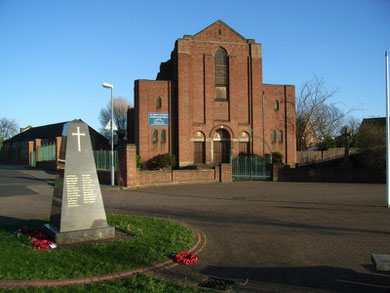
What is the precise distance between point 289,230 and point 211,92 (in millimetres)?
27300

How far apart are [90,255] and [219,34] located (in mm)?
32472

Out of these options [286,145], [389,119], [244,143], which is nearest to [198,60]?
[244,143]

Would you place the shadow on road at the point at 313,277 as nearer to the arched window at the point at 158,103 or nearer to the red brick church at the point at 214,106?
the red brick church at the point at 214,106

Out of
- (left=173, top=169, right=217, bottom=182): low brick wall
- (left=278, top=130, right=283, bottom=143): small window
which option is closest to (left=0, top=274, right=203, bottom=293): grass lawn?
(left=173, top=169, right=217, bottom=182): low brick wall

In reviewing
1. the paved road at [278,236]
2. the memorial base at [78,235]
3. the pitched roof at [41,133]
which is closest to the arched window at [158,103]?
the paved road at [278,236]

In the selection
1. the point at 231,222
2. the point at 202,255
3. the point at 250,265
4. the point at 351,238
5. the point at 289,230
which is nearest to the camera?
the point at 250,265

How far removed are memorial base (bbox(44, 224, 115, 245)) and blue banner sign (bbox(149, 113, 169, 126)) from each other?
A: 26.6m

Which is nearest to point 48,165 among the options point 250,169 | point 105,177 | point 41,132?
point 105,177

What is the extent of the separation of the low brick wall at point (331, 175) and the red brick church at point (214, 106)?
30.8 ft

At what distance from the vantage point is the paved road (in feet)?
17.9

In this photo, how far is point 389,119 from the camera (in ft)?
41.6

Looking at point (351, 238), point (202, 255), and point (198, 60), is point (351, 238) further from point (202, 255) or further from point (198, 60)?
point (198, 60)

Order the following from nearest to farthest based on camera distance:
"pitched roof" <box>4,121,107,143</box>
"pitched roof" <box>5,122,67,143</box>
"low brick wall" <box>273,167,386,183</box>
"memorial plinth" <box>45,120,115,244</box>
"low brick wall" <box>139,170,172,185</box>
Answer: "memorial plinth" <box>45,120,115,244</box>
"low brick wall" <box>139,170,172,185</box>
"low brick wall" <box>273,167,386,183</box>
"pitched roof" <box>4,121,107,143</box>
"pitched roof" <box>5,122,67,143</box>

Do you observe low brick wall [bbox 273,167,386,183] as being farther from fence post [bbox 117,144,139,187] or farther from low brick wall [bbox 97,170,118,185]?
low brick wall [bbox 97,170,118,185]
